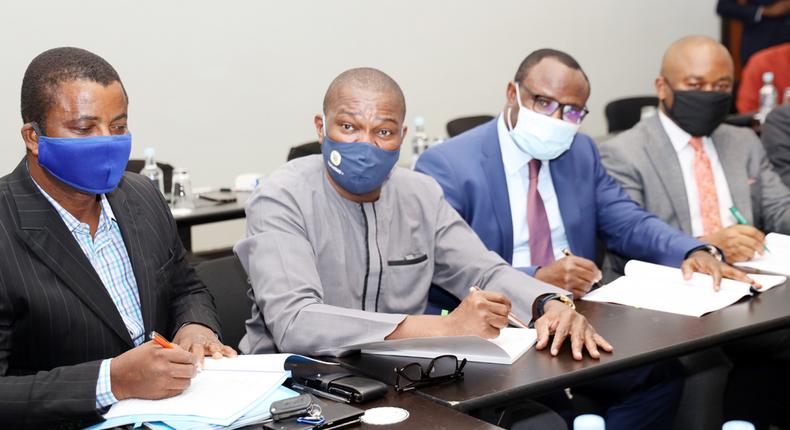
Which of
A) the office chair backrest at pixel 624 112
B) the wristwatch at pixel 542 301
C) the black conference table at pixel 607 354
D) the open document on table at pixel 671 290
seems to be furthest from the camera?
the office chair backrest at pixel 624 112

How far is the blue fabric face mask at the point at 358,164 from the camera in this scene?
97.4 inches

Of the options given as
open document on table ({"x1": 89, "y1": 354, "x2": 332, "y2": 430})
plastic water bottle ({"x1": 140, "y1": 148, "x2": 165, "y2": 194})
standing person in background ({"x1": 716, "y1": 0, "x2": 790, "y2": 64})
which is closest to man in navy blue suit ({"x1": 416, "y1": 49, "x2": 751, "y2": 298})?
open document on table ({"x1": 89, "y1": 354, "x2": 332, "y2": 430})

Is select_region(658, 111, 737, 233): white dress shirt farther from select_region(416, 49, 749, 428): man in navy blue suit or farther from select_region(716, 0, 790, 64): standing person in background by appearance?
select_region(716, 0, 790, 64): standing person in background

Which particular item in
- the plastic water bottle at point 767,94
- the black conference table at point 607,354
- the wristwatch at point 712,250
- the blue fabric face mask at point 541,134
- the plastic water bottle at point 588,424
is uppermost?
the blue fabric face mask at point 541,134

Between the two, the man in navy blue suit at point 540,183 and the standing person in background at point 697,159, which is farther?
the standing person in background at point 697,159

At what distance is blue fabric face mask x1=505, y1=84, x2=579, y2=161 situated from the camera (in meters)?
3.16

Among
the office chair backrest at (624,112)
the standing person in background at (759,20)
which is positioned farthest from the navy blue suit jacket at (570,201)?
the standing person in background at (759,20)

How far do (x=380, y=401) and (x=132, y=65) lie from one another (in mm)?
3948

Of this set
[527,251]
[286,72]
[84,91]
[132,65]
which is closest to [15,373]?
[84,91]

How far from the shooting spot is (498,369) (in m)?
2.07

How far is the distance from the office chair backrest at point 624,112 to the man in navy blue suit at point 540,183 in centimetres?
317

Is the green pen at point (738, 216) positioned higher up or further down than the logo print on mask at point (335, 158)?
further down

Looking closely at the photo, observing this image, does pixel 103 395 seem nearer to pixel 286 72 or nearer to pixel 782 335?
pixel 782 335

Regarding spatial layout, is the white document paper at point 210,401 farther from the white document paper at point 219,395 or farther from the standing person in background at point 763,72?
the standing person in background at point 763,72
